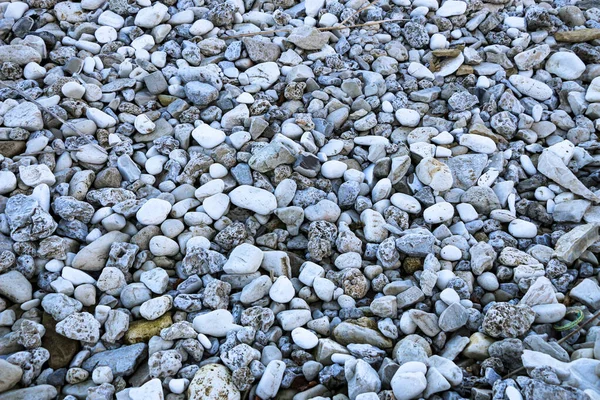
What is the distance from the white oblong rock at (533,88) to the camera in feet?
7.30

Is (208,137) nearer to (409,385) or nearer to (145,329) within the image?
(145,329)

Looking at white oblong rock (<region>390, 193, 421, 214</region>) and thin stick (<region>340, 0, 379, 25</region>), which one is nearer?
white oblong rock (<region>390, 193, 421, 214</region>)

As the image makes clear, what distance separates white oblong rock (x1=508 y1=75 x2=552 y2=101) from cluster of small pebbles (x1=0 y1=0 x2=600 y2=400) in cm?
1

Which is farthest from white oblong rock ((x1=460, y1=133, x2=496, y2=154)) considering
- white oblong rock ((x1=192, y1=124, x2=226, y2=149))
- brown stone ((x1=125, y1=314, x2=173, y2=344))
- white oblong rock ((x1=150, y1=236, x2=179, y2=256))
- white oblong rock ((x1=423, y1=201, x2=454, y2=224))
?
brown stone ((x1=125, y1=314, x2=173, y2=344))

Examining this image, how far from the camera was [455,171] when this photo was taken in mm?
1978

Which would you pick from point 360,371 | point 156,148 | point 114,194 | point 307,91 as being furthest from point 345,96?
point 360,371

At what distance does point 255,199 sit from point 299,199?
14 centimetres

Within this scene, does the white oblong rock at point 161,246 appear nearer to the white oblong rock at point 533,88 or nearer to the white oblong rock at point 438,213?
the white oblong rock at point 438,213

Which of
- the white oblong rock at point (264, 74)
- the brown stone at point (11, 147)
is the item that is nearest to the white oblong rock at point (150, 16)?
the white oblong rock at point (264, 74)

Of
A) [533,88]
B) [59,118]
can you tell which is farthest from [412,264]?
[59,118]

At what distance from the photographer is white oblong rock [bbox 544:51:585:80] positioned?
7.50ft

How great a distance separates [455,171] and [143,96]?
1.12 meters

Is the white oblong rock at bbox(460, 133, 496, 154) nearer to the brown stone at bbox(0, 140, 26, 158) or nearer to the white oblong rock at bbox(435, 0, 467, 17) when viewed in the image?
the white oblong rock at bbox(435, 0, 467, 17)

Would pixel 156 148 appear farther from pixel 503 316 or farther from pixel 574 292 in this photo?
pixel 574 292
